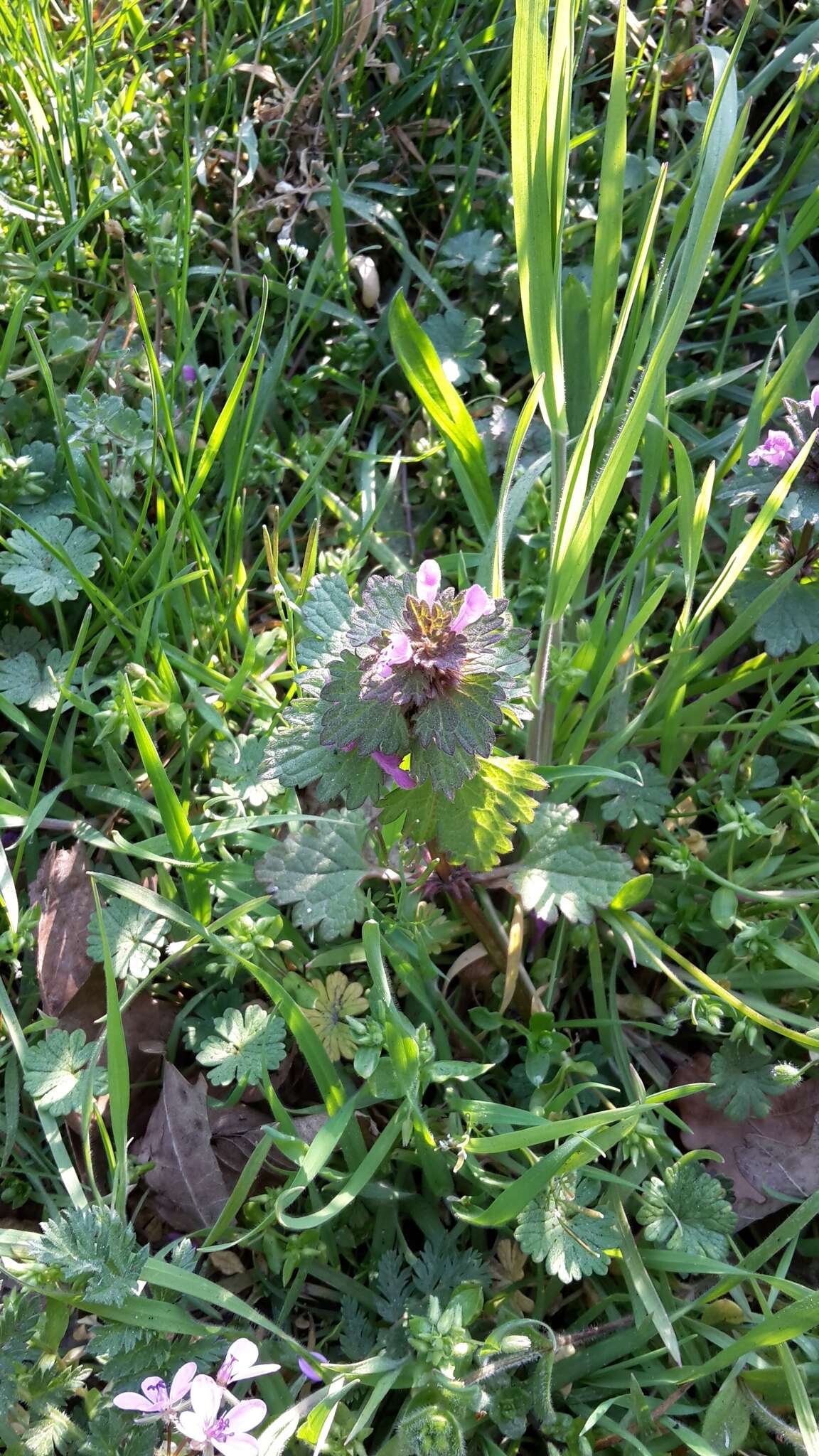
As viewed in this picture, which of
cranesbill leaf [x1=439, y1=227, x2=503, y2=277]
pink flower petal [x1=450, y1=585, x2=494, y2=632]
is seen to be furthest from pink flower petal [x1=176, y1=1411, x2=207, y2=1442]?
cranesbill leaf [x1=439, y1=227, x2=503, y2=277]

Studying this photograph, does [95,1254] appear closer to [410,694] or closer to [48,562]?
[410,694]

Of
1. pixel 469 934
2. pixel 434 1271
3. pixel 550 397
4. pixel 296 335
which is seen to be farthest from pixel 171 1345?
pixel 296 335

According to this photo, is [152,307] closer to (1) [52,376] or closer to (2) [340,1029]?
(1) [52,376]

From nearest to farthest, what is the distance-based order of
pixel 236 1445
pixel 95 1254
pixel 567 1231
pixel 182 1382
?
pixel 236 1445 < pixel 182 1382 < pixel 95 1254 < pixel 567 1231

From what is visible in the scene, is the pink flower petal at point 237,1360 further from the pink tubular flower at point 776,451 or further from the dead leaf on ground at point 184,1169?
the pink tubular flower at point 776,451

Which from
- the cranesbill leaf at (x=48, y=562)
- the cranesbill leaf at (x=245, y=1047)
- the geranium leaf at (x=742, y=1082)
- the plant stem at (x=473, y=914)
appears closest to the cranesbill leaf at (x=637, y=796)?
the plant stem at (x=473, y=914)

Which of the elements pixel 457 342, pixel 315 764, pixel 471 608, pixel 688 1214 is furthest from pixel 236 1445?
pixel 457 342
